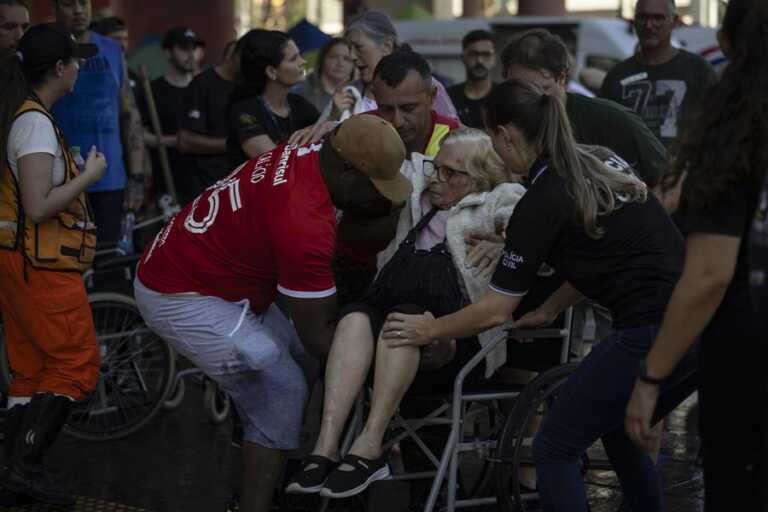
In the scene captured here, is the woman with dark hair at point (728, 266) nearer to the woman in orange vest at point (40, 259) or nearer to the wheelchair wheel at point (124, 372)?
the woman in orange vest at point (40, 259)

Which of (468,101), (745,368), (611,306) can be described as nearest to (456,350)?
(611,306)

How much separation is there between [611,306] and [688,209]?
0.90m

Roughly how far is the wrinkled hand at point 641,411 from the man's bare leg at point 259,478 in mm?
1540

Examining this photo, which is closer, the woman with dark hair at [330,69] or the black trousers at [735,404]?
the black trousers at [735,404]

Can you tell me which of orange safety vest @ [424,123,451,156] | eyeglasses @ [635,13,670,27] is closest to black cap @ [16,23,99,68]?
orange safety vest @ [424,123,451,156]

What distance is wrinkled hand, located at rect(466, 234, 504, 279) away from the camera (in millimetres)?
4641

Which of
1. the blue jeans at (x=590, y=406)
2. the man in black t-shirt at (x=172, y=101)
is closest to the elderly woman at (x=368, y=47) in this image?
the blue jeans at (x=590, y=406)

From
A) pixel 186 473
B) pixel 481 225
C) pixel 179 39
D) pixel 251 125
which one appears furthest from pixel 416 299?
pixel 179 39

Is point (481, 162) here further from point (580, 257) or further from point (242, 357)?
point (242, 357)

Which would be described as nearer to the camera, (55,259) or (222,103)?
(55,259)

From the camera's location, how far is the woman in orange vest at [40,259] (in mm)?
5176

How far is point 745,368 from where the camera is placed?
312cm

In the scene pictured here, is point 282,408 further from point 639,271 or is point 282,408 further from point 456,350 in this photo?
point 639,271

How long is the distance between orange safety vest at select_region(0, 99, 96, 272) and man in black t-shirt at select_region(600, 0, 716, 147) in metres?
2.91
